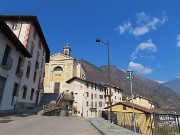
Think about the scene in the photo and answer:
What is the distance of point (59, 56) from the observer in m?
51.7

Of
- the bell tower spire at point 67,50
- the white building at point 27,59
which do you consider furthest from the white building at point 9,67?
the bell tower spire at point 67,50

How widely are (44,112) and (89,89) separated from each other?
2919cm

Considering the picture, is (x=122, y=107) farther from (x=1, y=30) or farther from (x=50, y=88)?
(x=1, y=30)

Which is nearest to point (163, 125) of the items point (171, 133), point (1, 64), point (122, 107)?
point (171, 133)

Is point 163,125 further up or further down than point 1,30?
further down

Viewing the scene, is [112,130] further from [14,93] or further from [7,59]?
[14,93]

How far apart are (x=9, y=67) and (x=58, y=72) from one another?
34.6 metres

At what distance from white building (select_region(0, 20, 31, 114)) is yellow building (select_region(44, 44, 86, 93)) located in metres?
29.8

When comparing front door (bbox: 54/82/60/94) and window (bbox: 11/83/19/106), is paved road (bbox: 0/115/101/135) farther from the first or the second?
front door (bbox: 54/82/60/94)

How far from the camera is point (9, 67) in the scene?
15.7 meters

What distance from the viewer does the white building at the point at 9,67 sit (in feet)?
48.1

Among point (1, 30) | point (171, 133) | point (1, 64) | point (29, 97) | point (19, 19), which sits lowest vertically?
point (171, 133)

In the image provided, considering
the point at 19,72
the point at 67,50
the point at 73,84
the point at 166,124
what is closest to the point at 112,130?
the point at 166,124

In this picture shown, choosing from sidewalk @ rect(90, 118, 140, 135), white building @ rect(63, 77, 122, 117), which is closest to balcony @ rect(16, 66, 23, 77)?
sidewalk @ rect(90, 118, 140, 135)
